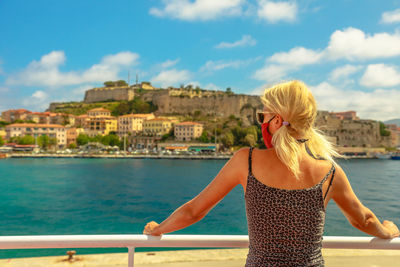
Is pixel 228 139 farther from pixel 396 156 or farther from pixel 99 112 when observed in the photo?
pixel 396 156

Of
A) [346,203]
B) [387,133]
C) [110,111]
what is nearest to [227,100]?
[110,111]

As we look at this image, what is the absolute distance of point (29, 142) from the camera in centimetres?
5666

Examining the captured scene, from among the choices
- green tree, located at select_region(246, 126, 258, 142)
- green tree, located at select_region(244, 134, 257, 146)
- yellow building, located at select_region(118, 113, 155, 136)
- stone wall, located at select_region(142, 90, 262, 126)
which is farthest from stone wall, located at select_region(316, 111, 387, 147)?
yellow building, located at select_region(118, 113, 155, 136)

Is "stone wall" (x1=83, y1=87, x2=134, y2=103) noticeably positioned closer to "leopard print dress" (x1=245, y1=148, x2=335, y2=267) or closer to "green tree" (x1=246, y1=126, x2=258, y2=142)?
"green tree" (x1=246, y1=126, x2=258, y2=142)

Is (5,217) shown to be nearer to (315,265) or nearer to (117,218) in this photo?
(117,218)

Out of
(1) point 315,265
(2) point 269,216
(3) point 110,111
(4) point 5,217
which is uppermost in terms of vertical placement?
(3) point 110,111

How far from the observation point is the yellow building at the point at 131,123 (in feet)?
204

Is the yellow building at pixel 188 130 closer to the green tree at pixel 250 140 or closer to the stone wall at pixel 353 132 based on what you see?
the green tree at pixel 250 140

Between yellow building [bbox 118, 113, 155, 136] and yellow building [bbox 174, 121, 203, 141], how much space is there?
7916 mm

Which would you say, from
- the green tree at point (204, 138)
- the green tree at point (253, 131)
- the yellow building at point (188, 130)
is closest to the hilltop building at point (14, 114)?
the yellow building at point (188, 130)

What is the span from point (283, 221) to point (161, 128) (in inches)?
2372

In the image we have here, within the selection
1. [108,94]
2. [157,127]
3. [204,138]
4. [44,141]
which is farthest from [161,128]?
[108,94]

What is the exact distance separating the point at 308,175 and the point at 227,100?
66.0 meters

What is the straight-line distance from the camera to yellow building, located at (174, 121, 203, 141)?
5753cm
